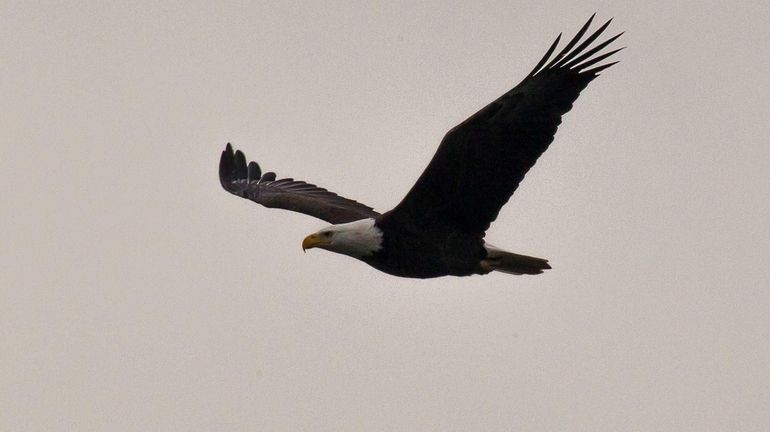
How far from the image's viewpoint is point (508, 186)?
13.7m

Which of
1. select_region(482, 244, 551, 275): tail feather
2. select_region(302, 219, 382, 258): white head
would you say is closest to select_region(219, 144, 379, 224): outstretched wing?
select_region(302, 219, 382, 258): white head

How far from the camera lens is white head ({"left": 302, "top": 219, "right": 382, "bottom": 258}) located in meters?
14.0

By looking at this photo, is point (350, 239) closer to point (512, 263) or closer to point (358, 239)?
point (358, 239)

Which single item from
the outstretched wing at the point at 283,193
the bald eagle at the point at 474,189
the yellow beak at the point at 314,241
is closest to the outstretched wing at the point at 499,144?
the bald eagle at the point at 474,189

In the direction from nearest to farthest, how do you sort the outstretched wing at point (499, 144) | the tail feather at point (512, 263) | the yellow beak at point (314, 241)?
the outstretched wing at point (499, 144)
the yellow beak at point (314, 241)
the tail feather at point (512, 263)

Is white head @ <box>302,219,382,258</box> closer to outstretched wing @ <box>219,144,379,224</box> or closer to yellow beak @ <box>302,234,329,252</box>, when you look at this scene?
yellow beak @ <box>302,234,329,252</box>

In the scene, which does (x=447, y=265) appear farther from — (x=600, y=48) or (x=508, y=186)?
(x=600, y=48)

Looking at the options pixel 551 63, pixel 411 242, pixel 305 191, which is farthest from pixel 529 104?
pixel 305 191

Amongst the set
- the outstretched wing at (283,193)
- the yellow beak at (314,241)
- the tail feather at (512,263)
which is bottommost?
the tail feather at (512,263)

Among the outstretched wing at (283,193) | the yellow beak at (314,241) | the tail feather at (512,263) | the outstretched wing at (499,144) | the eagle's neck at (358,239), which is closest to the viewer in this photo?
the outstretched wing at (499,144)

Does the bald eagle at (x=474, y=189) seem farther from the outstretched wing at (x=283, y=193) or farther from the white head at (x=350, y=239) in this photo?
the outstretched wing at (x=283, y=193)

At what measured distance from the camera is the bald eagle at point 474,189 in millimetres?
13086

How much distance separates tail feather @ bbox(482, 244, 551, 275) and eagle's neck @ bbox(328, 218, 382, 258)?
41.7 inches

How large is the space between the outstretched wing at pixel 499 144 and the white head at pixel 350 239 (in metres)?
0.30
